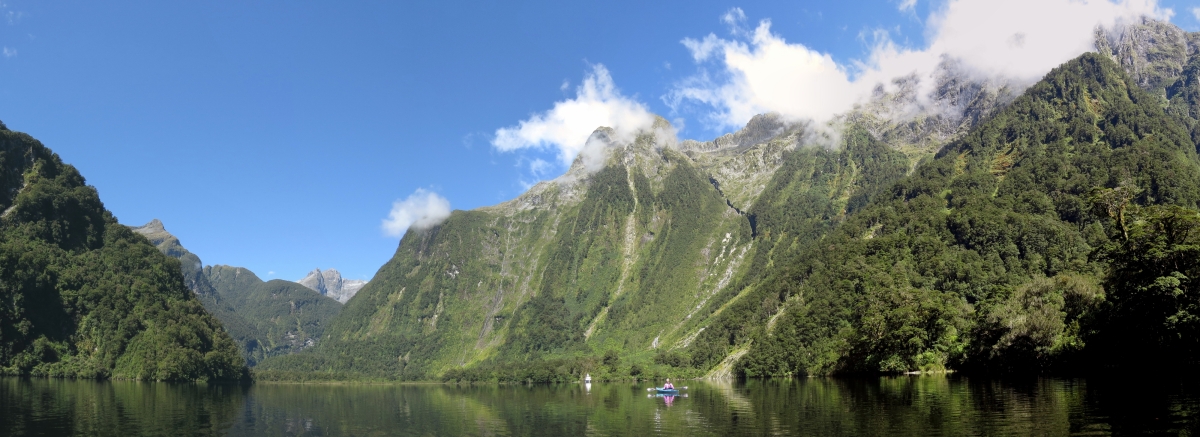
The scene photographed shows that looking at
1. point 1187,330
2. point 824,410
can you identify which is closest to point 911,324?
point 1187,330

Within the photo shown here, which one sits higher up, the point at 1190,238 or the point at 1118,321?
the point at 1190,238

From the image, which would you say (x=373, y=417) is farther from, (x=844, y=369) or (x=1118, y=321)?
(x=844, y=369)

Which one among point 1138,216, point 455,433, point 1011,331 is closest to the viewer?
point 455,433

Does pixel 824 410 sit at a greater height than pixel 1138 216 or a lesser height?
lesser

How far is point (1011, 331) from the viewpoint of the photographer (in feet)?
379

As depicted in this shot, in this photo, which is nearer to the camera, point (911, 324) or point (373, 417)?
point (373, 417)

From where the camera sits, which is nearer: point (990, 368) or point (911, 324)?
point (990, 368)

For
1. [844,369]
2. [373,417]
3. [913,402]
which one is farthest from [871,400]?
[844,369]

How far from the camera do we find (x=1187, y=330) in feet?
258

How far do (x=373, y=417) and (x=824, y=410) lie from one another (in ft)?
205

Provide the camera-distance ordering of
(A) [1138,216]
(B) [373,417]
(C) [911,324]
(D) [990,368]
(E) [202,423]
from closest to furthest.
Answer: (E) [202,423] → (A) [1138,216] → (B) [373,417] → (D) [990,368] → (C) [911,324]

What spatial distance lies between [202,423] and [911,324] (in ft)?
455

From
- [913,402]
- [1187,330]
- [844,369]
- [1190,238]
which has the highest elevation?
[1190,238]

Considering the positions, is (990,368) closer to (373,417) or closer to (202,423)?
(373,417)
